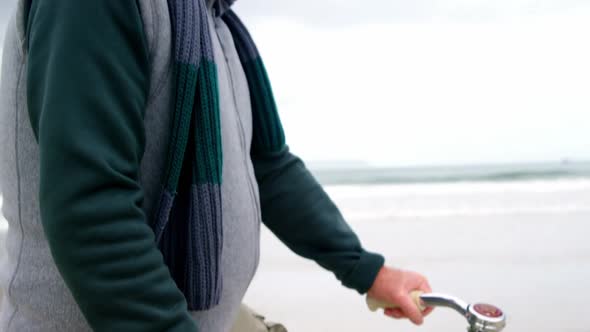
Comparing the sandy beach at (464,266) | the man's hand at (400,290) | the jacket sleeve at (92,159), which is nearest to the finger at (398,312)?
the man's hand at (400,290)

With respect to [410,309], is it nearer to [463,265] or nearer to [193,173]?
[193,173]

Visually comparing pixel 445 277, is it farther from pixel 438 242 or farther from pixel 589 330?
pixel 589 330

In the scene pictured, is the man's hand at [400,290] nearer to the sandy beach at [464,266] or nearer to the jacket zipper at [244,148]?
the jacket zipper at [244,148]

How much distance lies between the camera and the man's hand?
630 mm

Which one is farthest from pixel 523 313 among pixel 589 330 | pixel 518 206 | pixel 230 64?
pixel 230 64

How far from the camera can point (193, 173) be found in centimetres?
43

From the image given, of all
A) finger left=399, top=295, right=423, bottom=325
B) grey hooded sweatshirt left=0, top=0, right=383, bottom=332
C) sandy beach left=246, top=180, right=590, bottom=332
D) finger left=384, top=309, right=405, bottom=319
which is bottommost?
A: sandy beach left=246, top=180, right=590, bottom=332

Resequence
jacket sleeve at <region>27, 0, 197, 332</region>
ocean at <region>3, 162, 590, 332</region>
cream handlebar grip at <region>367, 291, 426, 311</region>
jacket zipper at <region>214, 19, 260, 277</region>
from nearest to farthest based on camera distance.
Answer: jacket sleeve at <region>27, 0, 197, 332</region>, jacket zipper at <region>214, 19, 260, 277</region>, cream handlebar grip at <region>367, 291, 426, 311</region>, ocean at <region>3, 162, 590, 332</region>

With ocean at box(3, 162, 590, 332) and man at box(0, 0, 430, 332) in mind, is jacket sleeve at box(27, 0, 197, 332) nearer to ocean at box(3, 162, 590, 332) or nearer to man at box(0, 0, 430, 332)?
man at box(0, 0, 430, 332)

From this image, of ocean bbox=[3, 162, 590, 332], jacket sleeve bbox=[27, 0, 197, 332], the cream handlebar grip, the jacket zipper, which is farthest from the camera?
ocean bbox=[3, 162, 590, 332]

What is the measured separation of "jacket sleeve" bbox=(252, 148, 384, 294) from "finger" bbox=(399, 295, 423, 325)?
5 centimetres

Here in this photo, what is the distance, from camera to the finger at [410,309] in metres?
0.62

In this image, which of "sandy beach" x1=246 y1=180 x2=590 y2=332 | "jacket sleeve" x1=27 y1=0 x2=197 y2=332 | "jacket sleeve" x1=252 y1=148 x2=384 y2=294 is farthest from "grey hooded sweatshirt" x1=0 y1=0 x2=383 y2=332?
"sandy beach" x1=246 y1=180 x2=590 y2=332

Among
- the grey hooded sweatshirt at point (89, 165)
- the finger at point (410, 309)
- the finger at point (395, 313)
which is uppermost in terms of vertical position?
the grey hooded sweatshirt at point (89, 165)
